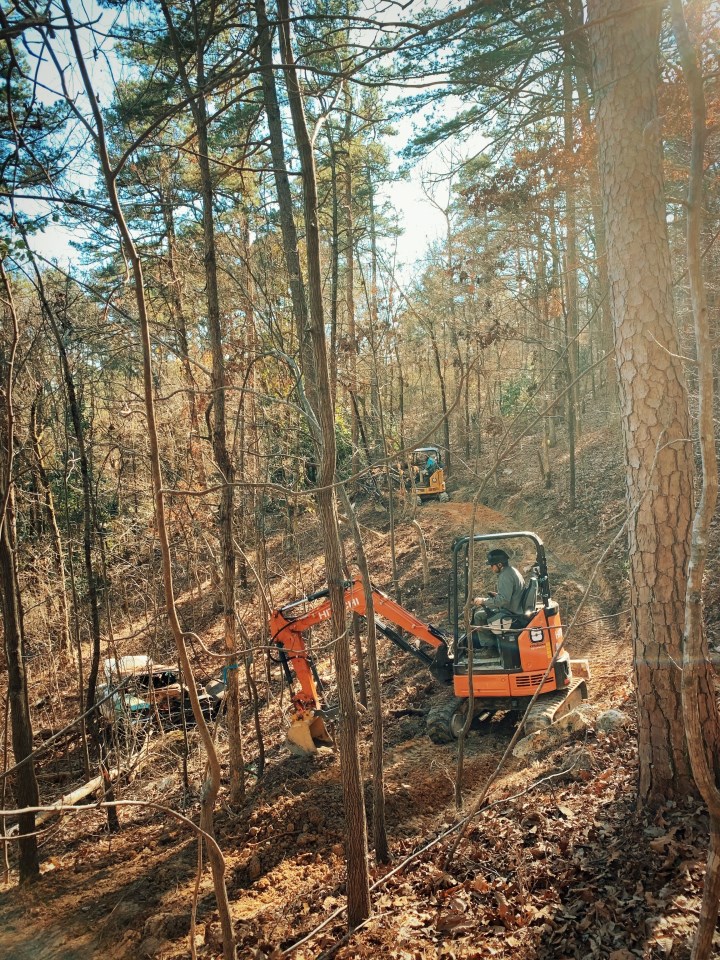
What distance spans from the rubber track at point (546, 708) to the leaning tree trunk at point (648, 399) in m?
2.62

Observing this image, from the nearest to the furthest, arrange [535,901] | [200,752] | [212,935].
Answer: [535,901], [212,935], [200,752]

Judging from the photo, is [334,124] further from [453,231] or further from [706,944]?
[706,944]

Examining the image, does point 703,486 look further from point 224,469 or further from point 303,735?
point 303,735

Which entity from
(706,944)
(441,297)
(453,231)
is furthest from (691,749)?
(453,231)

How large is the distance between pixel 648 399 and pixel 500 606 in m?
4.17

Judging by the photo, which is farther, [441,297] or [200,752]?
[441,297]

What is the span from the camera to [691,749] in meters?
2.58

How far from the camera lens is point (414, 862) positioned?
492 cm

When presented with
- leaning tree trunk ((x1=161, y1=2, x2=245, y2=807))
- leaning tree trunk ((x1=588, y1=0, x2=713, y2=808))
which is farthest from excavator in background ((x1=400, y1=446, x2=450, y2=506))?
leaning tree trunk ((x1=588, y1=0, x2=713, y2=808))

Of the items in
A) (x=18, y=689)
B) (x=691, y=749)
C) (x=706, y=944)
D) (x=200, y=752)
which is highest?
(x=691, y=749)

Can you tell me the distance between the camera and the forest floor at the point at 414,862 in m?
3.66

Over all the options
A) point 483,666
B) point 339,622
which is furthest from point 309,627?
point 339,622

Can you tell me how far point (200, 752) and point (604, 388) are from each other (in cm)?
2153

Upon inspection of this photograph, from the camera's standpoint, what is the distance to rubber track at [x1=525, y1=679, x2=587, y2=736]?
23.0 feet
